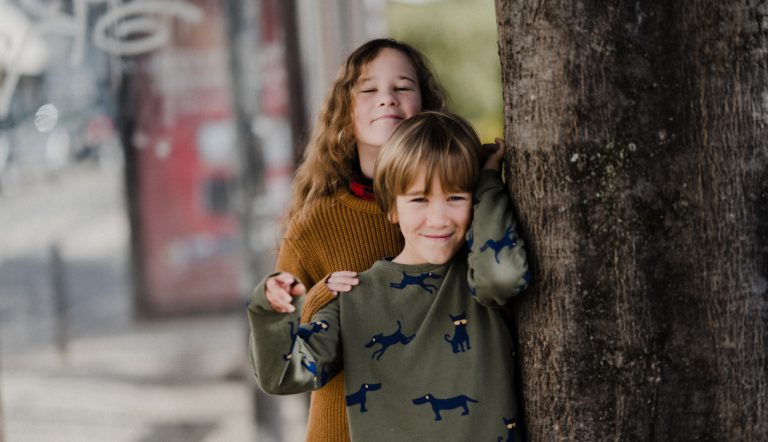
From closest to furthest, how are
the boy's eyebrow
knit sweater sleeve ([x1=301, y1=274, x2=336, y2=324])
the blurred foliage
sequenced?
knit sweater sleeve ([x1=301, y1=274, x2=336, y2=324]), the boy's eyebrow, the blurred foliage

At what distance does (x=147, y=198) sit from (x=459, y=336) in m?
2.72

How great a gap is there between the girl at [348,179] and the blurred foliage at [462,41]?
11.0m

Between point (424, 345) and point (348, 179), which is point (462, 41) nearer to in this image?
point (348, 179)

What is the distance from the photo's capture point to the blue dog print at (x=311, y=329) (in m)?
1.87

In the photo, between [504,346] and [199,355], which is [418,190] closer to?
[504,346]

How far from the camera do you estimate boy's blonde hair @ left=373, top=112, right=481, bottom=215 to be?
6.23 ft

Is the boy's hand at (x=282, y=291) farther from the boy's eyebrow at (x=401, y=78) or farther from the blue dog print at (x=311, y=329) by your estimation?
the boy's eyebrow at (x=401, y=78)

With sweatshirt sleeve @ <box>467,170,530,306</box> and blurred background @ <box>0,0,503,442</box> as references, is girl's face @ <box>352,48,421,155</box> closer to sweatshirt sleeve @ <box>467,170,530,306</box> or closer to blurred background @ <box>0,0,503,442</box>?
sweatshirt sleeve @ <box>467,170,530,306</box>

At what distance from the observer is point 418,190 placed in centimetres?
191

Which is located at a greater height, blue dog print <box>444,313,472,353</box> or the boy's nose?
the boy's nose

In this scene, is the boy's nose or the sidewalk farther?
the sidewalk

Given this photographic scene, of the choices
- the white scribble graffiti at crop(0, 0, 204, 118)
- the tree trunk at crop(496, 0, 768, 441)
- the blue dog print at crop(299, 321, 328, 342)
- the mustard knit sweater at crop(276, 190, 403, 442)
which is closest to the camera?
the tree trunk at crop(496, 0, 768, 441)

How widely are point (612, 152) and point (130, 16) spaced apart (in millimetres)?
2974

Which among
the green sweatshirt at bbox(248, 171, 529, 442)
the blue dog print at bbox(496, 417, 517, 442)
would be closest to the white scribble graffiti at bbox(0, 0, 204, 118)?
the green sweatshirt at bbox(248, 171, 529, 442)
